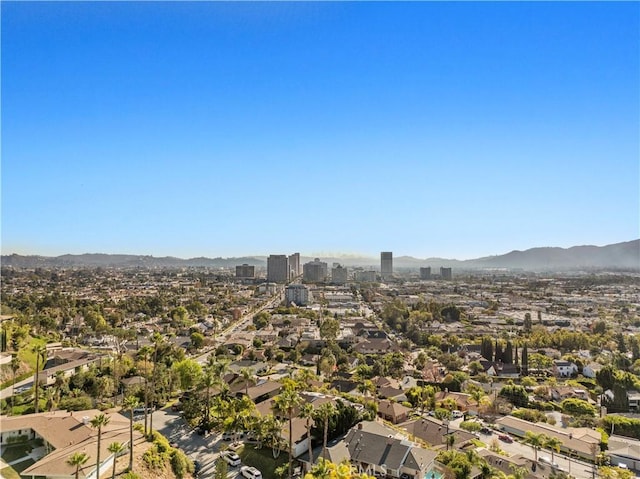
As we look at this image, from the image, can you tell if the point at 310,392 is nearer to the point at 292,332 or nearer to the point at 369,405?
the point at 369,405

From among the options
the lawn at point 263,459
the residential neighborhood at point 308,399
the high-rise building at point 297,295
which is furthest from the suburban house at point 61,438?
the high-rise building at point 297,295

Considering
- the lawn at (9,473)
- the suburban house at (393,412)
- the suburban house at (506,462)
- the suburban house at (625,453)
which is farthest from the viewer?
the suburban house at (393,412)

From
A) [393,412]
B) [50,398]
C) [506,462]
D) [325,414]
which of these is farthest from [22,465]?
[506,462]

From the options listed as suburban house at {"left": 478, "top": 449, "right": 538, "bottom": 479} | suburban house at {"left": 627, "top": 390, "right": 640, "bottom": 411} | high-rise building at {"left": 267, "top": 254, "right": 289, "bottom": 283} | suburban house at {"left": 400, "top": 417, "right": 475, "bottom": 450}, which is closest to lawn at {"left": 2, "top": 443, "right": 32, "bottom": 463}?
suburban house at {"left": 400, "top": 417, "right": 475, "bottom": 450}

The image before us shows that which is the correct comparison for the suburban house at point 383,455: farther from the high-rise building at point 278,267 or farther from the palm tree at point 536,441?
the high-rise building at point 278,267

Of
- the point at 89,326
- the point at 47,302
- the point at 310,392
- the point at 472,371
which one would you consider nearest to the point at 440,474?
the point at 310,392

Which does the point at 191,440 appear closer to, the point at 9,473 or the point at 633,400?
the point at 9,473
